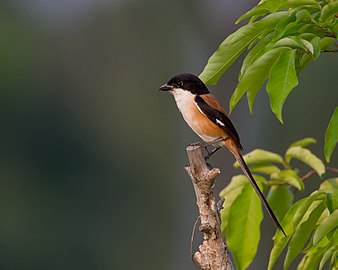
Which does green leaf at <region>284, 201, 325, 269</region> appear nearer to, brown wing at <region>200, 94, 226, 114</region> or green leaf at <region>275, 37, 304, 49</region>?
green leaf at <region>275, 37, 304, 49</region>

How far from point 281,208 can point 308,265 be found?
0.46m

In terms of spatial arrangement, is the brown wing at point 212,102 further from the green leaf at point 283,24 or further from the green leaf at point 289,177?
the green leaf at point 283,24

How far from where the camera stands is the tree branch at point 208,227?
2.79 meters

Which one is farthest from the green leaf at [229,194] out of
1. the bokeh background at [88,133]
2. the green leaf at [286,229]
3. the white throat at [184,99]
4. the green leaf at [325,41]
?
the bokeh background at [88,133]

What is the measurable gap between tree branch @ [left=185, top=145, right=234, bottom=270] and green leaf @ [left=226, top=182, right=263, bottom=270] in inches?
8.0

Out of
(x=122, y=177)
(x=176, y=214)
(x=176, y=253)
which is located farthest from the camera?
(x=122, y=177)

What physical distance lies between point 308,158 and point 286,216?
55cm

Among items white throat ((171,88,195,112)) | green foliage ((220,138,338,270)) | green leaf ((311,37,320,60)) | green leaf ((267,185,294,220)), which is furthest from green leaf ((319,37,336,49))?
white throat ((171,88,195,112))

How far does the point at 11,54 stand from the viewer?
26.2 m

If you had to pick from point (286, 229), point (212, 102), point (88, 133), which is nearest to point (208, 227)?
point (286, 229)

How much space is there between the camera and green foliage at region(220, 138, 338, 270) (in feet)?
8.71

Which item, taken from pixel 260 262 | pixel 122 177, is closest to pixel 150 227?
pixel 122 177

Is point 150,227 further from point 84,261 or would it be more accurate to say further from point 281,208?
point 281,208

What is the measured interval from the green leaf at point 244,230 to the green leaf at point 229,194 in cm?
2
